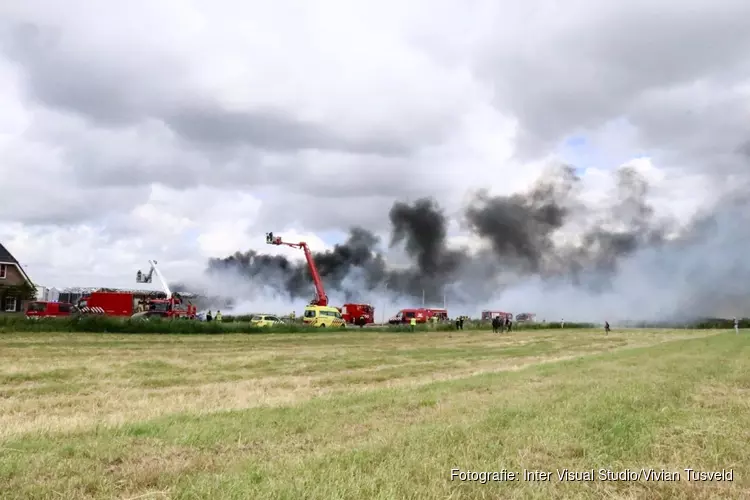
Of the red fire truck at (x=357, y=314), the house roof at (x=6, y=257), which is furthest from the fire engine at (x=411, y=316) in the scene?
the house roof at (x=6, y=257)

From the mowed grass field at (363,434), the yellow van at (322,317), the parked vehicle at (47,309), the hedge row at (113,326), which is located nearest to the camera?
the mowed grass field at (363,434)

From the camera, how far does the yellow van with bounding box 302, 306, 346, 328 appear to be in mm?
64238

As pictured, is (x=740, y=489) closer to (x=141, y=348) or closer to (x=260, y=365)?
(x=260, y=365)

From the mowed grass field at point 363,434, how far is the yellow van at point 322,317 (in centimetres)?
4576

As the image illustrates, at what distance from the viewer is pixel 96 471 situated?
22.4ft

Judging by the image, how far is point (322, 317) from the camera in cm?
6469

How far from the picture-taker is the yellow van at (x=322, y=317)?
2529 inches

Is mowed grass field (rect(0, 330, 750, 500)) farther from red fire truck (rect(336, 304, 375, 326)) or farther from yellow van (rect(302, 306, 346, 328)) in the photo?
red fire truck (rect(336, 304, 375, 326))

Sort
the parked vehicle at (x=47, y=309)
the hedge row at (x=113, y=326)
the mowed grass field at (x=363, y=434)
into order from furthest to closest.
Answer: the parked vehicle at (x=47, y=309), the hedge row at (x=113, y=326), the mowed grass field at (x=363, y=434)

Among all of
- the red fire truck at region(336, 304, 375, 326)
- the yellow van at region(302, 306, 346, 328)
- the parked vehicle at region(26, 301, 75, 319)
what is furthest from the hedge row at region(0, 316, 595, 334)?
the red fire truck at region(336, 304, 375, 326)

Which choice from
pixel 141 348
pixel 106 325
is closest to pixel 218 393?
pixel 141 348

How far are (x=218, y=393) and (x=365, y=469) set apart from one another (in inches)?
362

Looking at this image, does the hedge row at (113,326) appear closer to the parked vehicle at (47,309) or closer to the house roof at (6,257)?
the parked vehicle at (47,309)

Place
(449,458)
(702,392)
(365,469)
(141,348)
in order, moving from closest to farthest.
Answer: (365,469) → (449,458) → (702,392) → (141,348)
